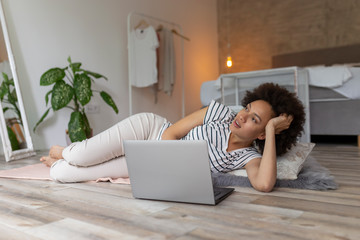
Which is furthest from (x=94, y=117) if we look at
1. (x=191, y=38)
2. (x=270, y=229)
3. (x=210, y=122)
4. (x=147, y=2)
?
(x=270, y=229)

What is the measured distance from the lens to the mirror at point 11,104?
3094 mm

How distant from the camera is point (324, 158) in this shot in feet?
7.73

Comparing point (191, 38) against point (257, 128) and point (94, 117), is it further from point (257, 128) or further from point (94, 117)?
point (257, 128)

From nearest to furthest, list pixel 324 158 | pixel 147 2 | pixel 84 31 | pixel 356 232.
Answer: pixel 356 232 < pixel 324 158 < pixel 84 31 < pixel 147 2

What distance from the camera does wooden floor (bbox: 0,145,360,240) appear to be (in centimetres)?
96

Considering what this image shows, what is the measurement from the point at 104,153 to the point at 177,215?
697 mm

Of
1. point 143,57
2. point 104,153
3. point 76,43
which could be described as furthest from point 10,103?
point 104,153

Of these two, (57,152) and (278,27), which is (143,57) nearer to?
(57,152)

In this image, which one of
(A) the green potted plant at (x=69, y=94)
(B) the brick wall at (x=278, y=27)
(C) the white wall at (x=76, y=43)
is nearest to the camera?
(A) the green potted plant at (x=69, y=94)

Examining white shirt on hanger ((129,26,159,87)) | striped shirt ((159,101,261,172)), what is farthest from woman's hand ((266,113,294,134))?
white shirt on hanger ((129,26,159,87))

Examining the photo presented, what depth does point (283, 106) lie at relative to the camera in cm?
143

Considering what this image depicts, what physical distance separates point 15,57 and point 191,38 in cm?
289

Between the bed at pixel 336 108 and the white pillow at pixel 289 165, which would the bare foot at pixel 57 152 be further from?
the bed at pixel 336 108

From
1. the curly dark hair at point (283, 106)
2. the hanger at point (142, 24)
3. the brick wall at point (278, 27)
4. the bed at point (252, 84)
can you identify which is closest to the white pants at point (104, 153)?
the curly dark hair at point (283, 106)
